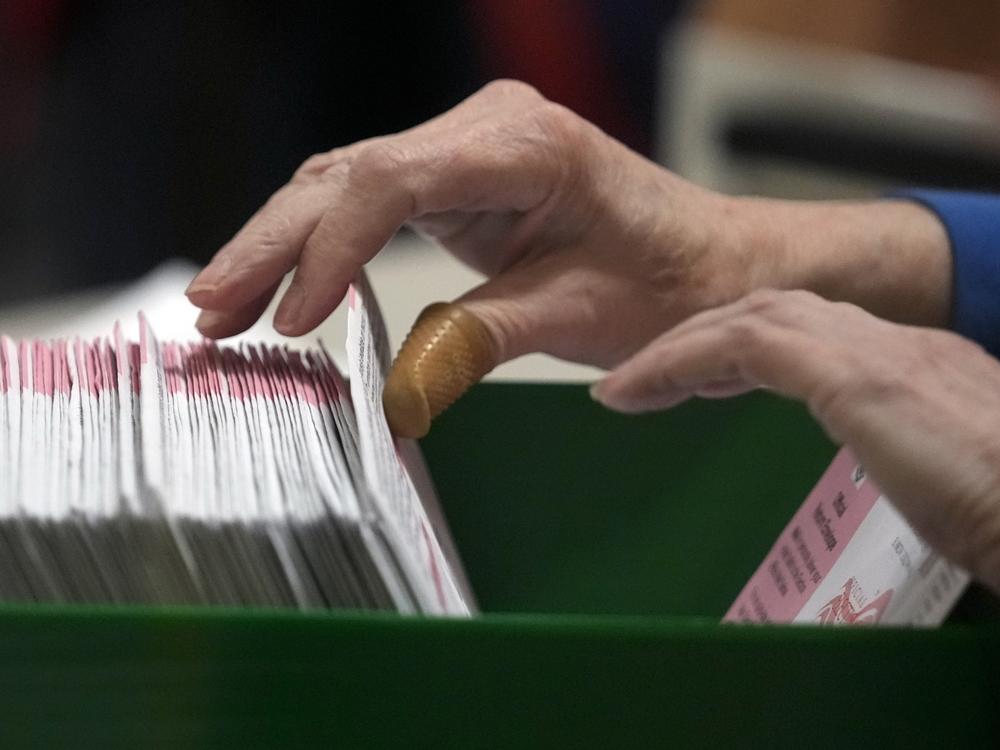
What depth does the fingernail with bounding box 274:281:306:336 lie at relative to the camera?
60cm

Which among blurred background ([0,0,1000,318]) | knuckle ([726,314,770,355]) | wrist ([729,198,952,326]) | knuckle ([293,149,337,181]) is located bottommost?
blurred background ([0,0,1000,318])

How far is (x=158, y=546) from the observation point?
0.41 meters

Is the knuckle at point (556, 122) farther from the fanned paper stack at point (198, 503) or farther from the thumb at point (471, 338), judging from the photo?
the fanned paper stack at point (198, 503)

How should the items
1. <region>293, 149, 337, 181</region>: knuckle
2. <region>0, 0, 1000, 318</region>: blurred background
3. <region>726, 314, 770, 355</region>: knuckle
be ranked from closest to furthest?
1. <region>726, 314, 770, 355</region>: knuckle
2. <region>293, 149, 337, 181</region>: knuckle
3. <region>0, 0, 1000, 318</region>: blurred background

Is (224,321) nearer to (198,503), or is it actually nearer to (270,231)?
(270,231)

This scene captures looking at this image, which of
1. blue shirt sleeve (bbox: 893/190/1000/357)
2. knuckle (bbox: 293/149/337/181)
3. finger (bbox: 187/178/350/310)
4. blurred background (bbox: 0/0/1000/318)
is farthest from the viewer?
blurred background (bbox: 0/0/1000/318)

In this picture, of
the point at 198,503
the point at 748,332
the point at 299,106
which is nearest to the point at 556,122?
the point at 748,332

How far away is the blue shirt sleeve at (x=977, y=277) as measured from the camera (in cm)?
82

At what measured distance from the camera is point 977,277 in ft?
2.71

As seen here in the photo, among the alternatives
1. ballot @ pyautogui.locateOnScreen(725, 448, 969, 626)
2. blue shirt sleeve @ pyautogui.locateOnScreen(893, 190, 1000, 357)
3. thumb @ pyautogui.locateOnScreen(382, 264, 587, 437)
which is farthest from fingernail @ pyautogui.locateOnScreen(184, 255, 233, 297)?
blue shirt sleeve @ pyautogui.locateOnScreen(893, 190, 1000, 357)

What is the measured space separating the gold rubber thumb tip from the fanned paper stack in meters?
0.04

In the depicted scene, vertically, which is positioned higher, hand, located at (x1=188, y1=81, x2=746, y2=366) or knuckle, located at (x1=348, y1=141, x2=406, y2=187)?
knuckle, located at (x1=348, y1=141, x2=406, y2=187)

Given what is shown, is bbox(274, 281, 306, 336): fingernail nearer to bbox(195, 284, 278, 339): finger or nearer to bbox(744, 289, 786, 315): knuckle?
bbox(195, 284, 278, 339): finger

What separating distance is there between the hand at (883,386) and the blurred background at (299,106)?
5.09 ft
